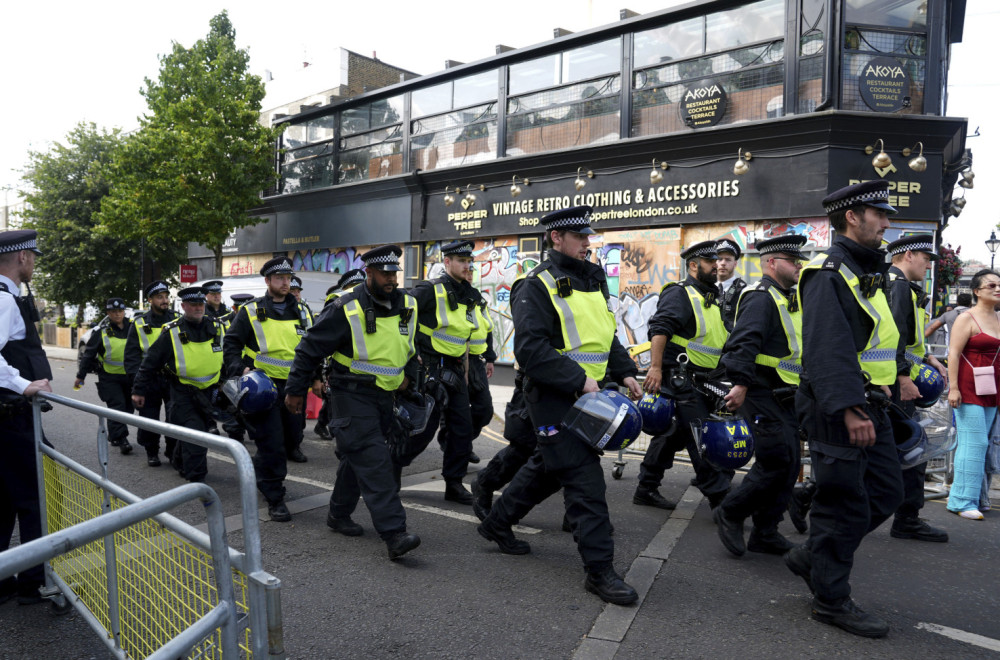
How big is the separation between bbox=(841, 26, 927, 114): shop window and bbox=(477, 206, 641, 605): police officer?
9.57 metres

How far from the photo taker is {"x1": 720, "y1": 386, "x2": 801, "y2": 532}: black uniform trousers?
4.43 meters

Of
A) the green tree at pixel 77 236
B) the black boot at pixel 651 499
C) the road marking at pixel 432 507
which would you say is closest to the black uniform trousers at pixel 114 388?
the road marking at pixel 432 507

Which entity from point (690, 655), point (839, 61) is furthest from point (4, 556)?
point (839, 61)

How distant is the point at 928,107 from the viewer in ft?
37.7

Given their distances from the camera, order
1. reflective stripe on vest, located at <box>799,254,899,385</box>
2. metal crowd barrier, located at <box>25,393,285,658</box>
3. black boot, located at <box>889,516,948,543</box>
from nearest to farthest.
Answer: metal crowd barrier, located at <box>25,393,285,658</box>
reflective stripe on vest, located at <box>799,254,899,385</box>
black boot, located at <box>889,516,948,543</box>

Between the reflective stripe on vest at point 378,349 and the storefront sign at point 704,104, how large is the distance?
9.73 m

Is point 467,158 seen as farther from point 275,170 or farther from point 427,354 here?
point 427,354

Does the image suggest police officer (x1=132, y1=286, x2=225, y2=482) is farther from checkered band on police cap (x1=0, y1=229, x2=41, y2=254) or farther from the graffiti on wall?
the graffiti on wall

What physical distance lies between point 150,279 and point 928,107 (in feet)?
85.1

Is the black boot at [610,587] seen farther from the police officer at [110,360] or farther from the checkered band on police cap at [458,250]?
the police officer at [110,360]

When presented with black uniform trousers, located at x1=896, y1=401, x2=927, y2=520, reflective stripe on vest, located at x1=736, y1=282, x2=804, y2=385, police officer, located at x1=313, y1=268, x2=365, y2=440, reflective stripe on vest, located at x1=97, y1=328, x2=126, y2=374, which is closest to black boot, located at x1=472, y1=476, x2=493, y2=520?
police officer, located at x1=313, y1=268, x2=365, y2=440

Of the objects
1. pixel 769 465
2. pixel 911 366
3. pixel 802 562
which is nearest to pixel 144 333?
pixel 769 465

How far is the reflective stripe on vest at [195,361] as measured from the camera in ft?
22.0

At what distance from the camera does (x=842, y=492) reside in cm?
339
